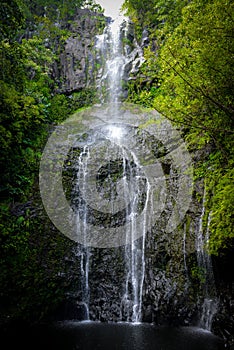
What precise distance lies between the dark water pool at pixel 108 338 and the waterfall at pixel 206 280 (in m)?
0.28

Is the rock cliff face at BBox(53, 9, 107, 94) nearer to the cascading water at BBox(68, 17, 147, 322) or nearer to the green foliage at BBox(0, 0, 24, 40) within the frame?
the cascading water at BBox(68, 17, 147, 322)

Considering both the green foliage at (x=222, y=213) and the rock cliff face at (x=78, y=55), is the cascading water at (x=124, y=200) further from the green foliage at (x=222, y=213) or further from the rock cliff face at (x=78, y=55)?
the rock cliff face at (x=78, y=55)

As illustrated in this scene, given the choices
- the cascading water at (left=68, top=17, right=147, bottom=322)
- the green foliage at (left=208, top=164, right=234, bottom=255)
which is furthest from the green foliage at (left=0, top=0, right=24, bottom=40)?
the green foliage at (left=208, top=164, right=234, bottom=255)

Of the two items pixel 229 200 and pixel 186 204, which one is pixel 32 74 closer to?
pixel 186 204

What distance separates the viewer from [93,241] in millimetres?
8281

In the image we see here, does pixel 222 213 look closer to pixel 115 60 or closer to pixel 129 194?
pixel 129 194

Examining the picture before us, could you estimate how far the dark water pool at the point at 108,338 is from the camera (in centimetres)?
512

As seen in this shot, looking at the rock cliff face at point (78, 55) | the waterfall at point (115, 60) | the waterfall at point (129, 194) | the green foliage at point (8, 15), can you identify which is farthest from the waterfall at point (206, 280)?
the rock cliff face at point (78, 55)

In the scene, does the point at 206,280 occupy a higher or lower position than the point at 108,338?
higher

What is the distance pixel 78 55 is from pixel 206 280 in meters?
14.1

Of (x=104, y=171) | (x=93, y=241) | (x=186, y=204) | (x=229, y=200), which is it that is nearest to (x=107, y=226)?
(x=93, y=241)

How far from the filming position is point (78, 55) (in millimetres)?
15906

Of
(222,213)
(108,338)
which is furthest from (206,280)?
(108,338)

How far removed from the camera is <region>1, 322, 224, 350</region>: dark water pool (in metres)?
5.12
